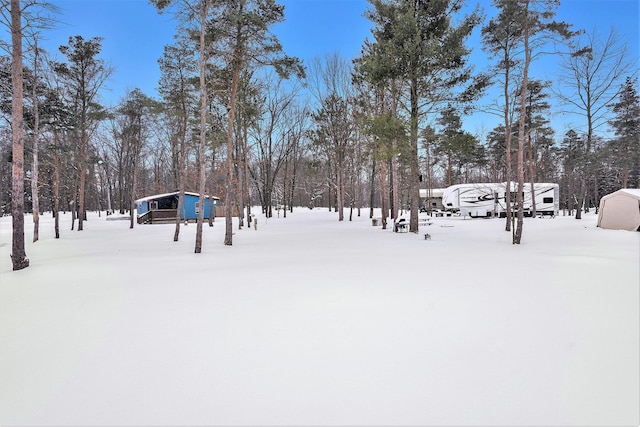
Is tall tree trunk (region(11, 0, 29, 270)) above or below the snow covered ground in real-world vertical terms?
above

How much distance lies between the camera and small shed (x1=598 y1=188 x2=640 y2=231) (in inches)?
546

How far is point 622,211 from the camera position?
14484 mm

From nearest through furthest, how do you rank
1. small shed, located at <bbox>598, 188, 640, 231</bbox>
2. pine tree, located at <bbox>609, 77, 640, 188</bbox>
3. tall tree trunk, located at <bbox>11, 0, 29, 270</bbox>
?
tall tree trunk, located at <bbox>11, 0, 29, 270</bbox> → small shed, located at <bbox>598, 188, 640, 231</bbox> → pine tree, located at <bbox>609, 77, 640, 188</bbox>

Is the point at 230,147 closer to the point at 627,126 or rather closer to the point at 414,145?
the point at 414,145

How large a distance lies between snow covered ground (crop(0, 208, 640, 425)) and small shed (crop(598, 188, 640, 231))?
10965mm

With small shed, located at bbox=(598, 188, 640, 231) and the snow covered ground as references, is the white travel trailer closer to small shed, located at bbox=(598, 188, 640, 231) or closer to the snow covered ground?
small shed, located at bbox=(598, 188, 640, 231)

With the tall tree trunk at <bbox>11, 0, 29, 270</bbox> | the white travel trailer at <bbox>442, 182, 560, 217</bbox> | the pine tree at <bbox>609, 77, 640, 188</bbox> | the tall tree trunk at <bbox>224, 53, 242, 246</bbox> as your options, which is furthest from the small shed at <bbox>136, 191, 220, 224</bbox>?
the pine tree at <bbox>609, 77, 640, 188</bbox>

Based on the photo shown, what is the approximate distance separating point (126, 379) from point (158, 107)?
1440 centimetres

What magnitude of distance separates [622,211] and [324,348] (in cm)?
1757

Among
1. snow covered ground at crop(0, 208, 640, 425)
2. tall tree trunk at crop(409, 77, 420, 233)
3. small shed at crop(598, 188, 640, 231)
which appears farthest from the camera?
small shed at crop(598, 188, 640, 231)

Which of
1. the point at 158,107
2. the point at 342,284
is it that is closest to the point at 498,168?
the point at 158,107

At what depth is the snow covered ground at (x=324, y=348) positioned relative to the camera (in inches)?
92.5

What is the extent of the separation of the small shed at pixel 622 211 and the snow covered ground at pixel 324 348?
1096 cm

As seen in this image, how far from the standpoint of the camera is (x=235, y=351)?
3.16m
